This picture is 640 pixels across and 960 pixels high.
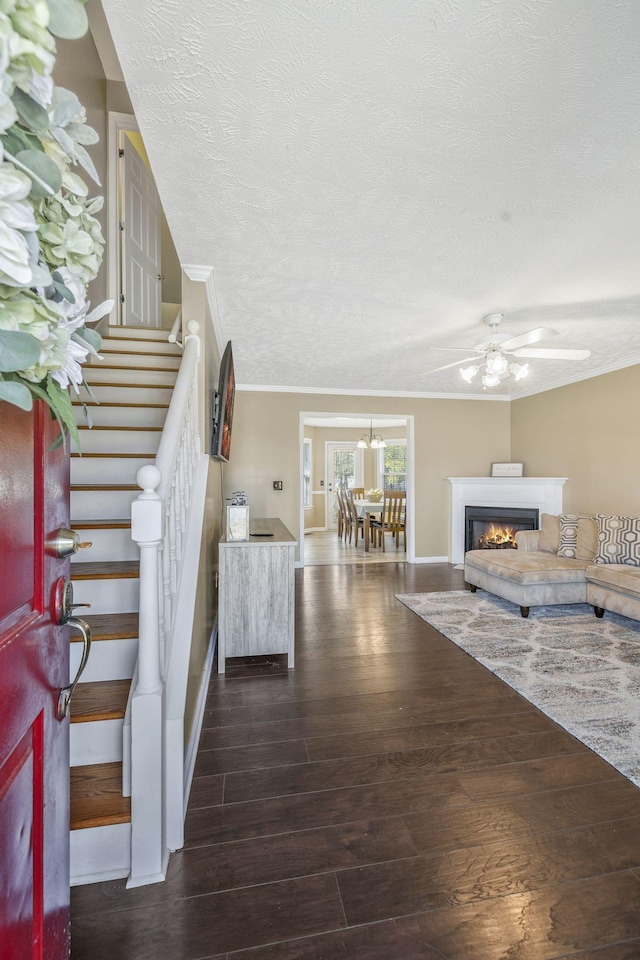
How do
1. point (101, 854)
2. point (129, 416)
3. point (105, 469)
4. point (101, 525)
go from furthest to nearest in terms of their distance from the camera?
point (129, 416) < point (105, 469) < point (101, 525) < point (101, 854)

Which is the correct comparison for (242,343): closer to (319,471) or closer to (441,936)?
(441,936)

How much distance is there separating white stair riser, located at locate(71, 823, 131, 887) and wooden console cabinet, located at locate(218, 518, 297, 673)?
54.2 inches

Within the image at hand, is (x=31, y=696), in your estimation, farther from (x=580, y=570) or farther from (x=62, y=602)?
(x=580, y=570)

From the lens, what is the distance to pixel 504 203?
193 cm

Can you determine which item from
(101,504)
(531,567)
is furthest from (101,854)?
(531,567)

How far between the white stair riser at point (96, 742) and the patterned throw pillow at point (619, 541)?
4056 millimetres

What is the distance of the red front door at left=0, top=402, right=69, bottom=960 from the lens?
54 centimetres

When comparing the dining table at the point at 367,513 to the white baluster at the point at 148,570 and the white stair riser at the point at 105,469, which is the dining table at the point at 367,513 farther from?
the white baluster at the point at 148,570

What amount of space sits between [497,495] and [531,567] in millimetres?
2290

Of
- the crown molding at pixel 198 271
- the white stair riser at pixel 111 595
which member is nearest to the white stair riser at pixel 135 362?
the crown molding at pixel 198 271

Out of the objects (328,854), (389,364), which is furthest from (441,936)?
(389,364)

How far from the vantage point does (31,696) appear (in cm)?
60

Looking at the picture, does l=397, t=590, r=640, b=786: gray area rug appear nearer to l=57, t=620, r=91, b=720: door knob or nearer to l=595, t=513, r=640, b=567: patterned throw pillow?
l=595, t=513, r=640, b=567: patterned throw pillow

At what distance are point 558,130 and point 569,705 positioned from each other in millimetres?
2644
